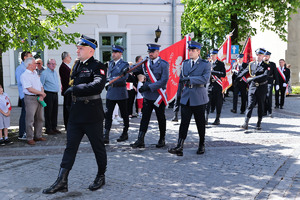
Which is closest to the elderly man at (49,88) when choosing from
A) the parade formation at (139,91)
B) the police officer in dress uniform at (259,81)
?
the parade formation at (139,91)

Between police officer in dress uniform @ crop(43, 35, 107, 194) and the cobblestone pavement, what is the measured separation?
0.99 feet

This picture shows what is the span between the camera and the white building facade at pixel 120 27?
15195mm

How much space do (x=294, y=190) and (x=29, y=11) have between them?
6.67m

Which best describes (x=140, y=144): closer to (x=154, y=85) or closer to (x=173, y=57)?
(x=154, y=85)

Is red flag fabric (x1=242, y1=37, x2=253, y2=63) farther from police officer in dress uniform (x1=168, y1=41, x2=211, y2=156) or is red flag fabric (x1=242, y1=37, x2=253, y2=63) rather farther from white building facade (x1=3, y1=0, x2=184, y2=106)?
police officer in dress uniform (x1=168, y1=41, x2=211, y2=156)

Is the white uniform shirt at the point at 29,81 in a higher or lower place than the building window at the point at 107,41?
lower

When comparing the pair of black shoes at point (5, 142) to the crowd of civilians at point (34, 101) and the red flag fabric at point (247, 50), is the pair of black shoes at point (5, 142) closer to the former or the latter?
the crowd of civilians at point (34, 101)

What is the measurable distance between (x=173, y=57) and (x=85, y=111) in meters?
4.07

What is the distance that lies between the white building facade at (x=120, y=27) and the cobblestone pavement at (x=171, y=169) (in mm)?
7800

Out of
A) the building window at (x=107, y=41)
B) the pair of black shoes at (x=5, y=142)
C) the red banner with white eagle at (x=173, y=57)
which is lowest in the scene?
the pair of black shoes at (x=5, y=142)

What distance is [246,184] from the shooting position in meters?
4.83

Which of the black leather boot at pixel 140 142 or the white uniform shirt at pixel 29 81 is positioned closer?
the black leather boot at pixel 140 142

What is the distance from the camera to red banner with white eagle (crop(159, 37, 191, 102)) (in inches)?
323

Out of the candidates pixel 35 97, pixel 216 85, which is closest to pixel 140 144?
pixel 35 97
